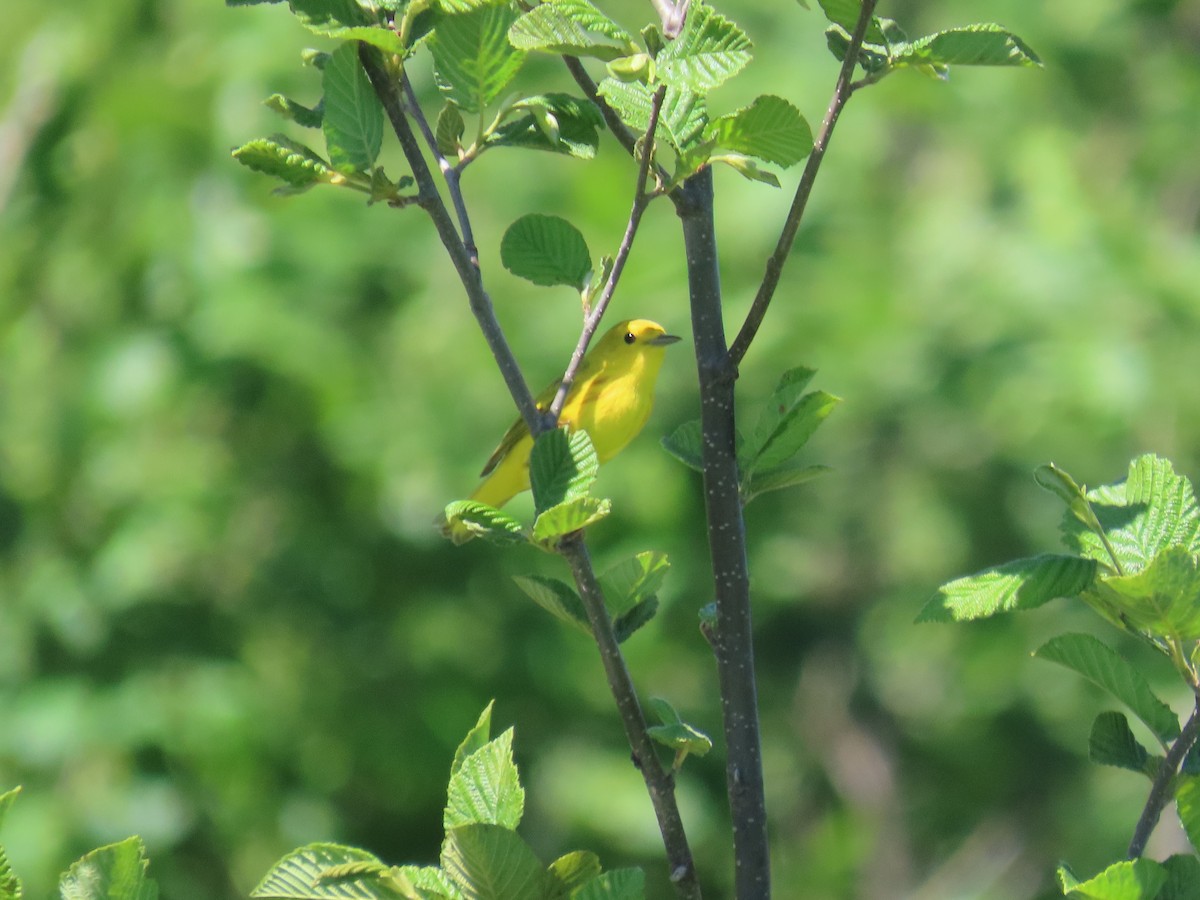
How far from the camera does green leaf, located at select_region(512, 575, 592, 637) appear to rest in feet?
4.32

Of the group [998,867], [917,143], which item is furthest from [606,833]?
[917,143]

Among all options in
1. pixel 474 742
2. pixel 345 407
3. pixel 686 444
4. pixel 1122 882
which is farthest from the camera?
pixel 345 407

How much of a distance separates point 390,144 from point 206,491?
1.55m

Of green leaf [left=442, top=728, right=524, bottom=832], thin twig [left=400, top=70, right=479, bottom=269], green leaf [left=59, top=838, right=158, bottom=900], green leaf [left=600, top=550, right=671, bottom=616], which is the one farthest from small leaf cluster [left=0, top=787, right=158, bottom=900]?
thin twig [left=400, top=70, right=479, bottom=269]

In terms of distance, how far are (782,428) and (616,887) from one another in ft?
1.51

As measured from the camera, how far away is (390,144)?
5.30 metres

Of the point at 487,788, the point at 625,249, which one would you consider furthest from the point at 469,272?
the point at 487,788

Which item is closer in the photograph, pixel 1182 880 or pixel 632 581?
pixel 1182 880

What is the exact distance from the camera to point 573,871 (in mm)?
1233

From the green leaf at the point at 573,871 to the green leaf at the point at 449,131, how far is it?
663 millimetres

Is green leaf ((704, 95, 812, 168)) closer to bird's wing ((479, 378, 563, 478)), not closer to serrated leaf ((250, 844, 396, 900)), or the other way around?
serrated leaf ((250, 844, 396, 900))

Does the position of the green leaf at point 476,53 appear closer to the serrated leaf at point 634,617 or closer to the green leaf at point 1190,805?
the serrated leaf at point 634,617

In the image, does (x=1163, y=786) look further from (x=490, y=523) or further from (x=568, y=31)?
(x=568, y=31)

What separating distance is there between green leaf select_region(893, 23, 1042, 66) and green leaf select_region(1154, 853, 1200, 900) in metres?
0.72
